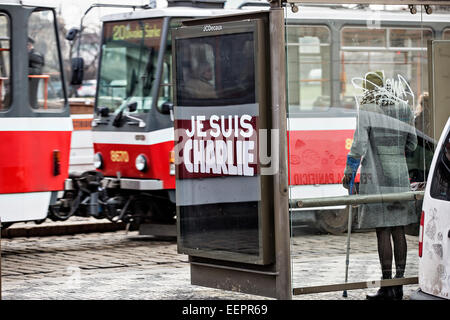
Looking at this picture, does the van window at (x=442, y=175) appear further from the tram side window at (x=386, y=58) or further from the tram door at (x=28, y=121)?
the tram door at (x=28, y=121)

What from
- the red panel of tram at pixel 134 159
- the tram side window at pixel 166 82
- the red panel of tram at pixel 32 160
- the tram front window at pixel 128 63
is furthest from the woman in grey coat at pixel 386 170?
the tram front window at pixel 128 63

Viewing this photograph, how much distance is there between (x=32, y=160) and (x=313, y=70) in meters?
3.96

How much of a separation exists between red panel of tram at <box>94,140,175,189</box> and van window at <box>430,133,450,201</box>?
7468 millimetres

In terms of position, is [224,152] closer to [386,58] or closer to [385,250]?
[385,250]

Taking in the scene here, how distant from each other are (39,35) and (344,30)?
156 inches

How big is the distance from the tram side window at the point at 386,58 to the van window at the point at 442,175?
7.30 ft

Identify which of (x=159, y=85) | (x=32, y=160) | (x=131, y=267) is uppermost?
(x=159, y=85)

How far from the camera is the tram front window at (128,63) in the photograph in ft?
46.5

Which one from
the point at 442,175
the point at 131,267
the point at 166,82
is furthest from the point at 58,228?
the point at 442,175

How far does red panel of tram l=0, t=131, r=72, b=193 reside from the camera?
12.2m

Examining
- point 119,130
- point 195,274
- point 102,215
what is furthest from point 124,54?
point 195,274

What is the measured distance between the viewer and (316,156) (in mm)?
9648
